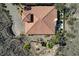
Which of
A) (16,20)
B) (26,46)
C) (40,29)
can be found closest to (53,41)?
(40,29)

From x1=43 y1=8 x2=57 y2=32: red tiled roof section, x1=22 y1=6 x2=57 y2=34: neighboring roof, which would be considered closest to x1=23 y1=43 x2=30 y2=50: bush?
x1=22 y1=6 x2=57 y2=34: neighboring roof

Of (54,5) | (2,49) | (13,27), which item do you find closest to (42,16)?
(54,5)

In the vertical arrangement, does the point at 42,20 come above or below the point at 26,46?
above

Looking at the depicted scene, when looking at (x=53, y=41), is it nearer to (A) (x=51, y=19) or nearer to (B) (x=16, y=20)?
(A) (x=51, y=19)

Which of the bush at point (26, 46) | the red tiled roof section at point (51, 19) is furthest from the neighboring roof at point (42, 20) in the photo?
the bush at point (26, 46)

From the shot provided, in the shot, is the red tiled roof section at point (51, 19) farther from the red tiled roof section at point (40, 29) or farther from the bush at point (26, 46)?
the bush at point (26, 46)

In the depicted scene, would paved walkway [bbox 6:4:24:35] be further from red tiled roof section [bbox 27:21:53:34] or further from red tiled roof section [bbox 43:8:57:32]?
red tiled roof section [bbox 43:8:57:32]

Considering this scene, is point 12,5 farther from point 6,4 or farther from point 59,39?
point 59,39
